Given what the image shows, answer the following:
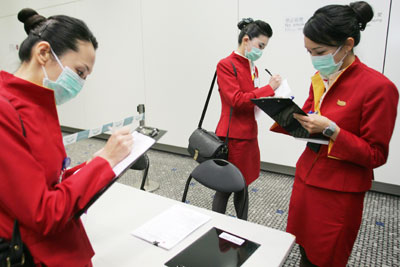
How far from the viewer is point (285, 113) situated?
1.29 metres

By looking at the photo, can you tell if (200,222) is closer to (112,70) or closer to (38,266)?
(38,266)

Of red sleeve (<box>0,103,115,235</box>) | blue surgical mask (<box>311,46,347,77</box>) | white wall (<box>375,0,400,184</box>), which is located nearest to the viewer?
red sleeve (<box>0,103,115,235</box>)

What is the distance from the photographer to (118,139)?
2.63 feet

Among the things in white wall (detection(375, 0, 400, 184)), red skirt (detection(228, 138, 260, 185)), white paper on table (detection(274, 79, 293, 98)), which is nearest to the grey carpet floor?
white wall (detection(375, 0, 400, 184))

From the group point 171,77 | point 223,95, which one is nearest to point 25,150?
point 223,95

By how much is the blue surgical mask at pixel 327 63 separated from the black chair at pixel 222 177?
676mm

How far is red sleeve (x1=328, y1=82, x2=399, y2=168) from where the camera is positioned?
3.60ft

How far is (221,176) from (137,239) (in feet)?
2.05

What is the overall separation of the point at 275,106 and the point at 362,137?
0.38 metres

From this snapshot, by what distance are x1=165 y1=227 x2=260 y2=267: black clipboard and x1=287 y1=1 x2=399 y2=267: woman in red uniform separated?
404 millimetres

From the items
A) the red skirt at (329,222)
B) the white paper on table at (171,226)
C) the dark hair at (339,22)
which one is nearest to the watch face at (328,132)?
the red skirt at (329,222)

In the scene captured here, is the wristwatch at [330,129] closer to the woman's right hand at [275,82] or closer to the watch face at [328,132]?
the watch face at [328,132]

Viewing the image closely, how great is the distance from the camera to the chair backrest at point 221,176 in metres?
1.54

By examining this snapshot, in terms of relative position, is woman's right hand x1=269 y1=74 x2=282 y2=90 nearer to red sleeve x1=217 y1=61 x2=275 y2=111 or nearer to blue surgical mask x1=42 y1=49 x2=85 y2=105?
red sleeve x1=217 y1=61 x2=275 y2=111
